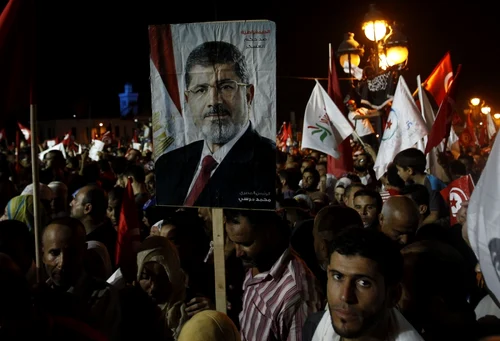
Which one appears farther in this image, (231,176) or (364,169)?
(364,169)

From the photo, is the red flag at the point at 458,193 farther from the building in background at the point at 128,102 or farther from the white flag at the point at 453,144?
the building in background at the point at 128,102

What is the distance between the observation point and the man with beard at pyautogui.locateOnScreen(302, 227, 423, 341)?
2.46 meters

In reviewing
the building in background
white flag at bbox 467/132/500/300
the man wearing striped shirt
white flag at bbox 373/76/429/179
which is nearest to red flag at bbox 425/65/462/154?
white flag at bbox 373/76/429/179

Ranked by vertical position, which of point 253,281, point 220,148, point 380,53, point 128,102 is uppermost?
point 128,102

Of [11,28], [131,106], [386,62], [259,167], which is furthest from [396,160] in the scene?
[131,106]

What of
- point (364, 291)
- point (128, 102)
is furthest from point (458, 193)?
point (128, 102)

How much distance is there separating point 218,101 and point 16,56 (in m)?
1.33

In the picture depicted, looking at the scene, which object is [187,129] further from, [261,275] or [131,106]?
[131,106]

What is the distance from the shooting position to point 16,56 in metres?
3.93

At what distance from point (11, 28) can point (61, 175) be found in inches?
294

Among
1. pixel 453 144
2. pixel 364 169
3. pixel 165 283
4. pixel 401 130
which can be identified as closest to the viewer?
pixel 165 283

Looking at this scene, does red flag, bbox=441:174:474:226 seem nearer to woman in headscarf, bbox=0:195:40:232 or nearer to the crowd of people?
the crowd of people

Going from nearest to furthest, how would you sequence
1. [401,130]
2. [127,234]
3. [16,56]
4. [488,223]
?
1. [488,223]
2. [16,56]
3. [127,234]
4. [401,130]

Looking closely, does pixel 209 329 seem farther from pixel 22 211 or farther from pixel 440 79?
pixel 440 79
